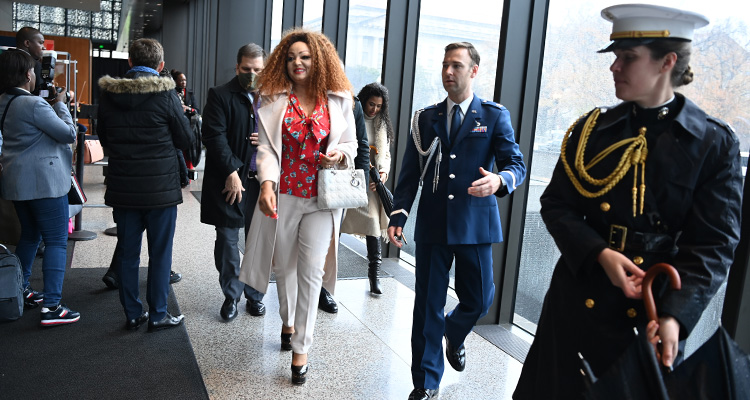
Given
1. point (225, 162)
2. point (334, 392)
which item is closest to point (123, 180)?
point (225, 162)

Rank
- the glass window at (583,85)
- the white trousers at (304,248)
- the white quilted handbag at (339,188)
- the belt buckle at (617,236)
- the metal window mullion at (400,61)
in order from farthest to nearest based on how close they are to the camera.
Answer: the metal window mullion at (400,61) → the white trousers at (304,248) → the white quilted handbag at (339,188) → the glass window at (583,85) → the belt buckle at (617,236)

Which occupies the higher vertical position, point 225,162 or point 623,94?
point 623,94

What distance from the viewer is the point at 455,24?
493cm

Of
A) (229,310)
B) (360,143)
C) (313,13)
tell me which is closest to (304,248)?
(360,143)

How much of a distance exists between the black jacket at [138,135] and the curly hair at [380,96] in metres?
1.47

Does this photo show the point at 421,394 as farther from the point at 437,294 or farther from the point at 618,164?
the point at 618,164

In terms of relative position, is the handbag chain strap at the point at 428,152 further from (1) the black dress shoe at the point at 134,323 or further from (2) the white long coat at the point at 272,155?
(1) the black dress shoe at the point at 134,323

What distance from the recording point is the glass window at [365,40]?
20.9 feet

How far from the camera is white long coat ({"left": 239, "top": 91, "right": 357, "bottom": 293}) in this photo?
9.91ft

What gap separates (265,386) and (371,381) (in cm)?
53

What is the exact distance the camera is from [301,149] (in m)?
3.08

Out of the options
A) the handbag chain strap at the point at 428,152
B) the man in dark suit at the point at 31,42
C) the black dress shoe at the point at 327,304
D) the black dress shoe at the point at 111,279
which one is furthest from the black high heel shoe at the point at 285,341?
the man in dark suit at the point at 31,42

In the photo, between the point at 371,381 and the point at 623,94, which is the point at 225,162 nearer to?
the point at 371,381

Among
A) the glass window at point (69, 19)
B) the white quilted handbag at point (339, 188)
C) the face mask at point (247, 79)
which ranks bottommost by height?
the white quilted handbag at point (339, 188)
